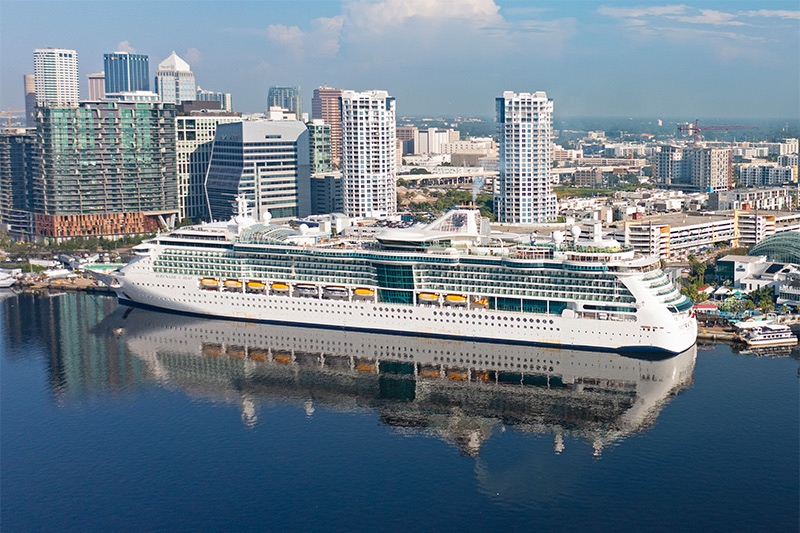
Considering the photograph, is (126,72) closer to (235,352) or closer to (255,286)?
(255,286)

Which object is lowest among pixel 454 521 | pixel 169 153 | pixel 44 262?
pixel 454 521

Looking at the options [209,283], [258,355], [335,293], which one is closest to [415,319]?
[335,293]

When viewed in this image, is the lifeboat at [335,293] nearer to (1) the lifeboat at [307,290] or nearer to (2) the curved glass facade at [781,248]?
(1) the lifeboat at [307,290]

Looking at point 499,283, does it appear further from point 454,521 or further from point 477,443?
point 454,521

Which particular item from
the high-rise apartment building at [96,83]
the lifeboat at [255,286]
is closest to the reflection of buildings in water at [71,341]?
the lifeboat at [255,286]

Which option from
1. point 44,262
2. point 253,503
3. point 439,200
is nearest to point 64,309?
point 44,262

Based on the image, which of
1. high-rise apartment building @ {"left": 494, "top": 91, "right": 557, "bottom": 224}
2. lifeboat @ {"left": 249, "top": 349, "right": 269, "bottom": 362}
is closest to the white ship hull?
lifeboat @ {"left": 249, "top": 349, "right": 269, "bottom": 362}

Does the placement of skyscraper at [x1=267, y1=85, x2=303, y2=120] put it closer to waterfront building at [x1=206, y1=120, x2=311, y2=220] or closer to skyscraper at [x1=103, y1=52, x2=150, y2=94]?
skyscraper at [x1=103, y1=52, x2=150, y2=94]
